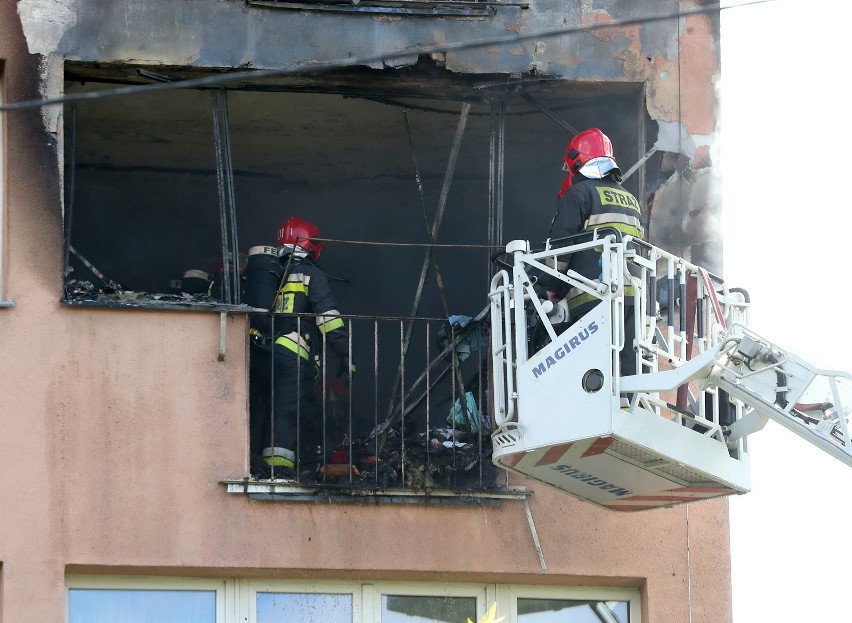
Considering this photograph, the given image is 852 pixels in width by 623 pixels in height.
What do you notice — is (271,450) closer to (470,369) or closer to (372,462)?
(372,462)

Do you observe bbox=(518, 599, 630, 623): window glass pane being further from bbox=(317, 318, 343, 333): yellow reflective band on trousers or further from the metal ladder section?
bbox=(317, 318, 343, 333): yellow reflective band on trousers

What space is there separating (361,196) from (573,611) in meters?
5.34

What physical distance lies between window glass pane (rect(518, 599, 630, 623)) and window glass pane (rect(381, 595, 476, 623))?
0.38m

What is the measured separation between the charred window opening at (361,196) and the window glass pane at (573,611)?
0.97 meters

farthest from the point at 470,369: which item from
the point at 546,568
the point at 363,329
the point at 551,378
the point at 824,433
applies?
the point at 824,433

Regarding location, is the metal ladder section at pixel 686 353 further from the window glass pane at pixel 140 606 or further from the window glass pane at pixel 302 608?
the window glass pane at pixel 140 606

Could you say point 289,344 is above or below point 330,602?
above

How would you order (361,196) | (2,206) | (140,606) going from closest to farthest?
(140,606)
(2,206)
(361,196)

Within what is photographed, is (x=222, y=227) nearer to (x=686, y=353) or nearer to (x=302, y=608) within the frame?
(x=302, y=608)

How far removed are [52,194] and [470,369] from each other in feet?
14.5

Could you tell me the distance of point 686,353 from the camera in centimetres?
1151

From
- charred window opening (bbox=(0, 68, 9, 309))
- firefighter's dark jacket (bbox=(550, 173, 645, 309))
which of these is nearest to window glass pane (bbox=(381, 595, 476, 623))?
firefighter's dark jacket (bbox=(550, 173, 645, 309))

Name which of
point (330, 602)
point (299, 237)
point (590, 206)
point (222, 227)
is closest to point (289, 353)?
point (222, 227)

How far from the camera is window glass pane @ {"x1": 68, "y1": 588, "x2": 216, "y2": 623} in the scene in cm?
1166
